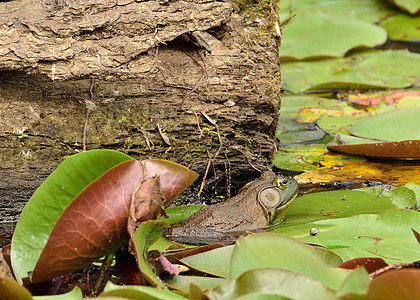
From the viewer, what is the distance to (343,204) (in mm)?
2311

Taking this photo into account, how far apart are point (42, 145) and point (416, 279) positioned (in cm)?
176

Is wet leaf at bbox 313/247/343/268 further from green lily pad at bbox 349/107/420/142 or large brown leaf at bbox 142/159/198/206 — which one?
green lily pad at bbox 349/107/420/142

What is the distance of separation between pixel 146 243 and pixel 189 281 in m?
0.18

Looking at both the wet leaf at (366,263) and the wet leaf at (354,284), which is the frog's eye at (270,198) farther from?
the wet leaf at (354,284)

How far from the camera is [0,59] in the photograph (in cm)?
209

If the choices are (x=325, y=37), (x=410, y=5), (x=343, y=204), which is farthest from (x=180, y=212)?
(x=410, y=5)

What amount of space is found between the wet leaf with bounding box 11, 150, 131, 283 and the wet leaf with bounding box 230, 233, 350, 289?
482 millimetres

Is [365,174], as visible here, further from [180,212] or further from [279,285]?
[279,285]

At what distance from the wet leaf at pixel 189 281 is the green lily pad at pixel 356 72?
2.88 m

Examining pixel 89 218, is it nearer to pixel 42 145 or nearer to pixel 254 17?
pixel 42 145

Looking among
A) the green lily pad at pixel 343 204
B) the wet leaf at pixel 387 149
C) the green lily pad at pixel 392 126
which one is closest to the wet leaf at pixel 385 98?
the green lily pad at pixel 392 126

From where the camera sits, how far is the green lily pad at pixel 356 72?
416 centimetres

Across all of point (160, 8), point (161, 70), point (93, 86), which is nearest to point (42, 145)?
point (93, 86)

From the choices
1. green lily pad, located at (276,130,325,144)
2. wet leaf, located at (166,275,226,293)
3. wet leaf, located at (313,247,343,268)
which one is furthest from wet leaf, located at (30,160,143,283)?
green lily pad, located at (276,130,325,144)
